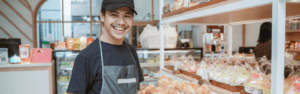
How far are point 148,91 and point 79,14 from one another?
19.9 feet

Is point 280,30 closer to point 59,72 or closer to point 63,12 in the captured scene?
point 59,72

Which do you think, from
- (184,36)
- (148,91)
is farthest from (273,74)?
(184,36)

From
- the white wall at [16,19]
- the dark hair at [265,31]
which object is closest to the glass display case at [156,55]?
the dark hair at [265,31]

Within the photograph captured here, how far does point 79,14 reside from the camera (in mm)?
6668

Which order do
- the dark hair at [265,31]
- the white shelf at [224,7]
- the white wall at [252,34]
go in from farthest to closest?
the white wall at [252,34] < the dark hair at [265,31] < the white shelf at [224,7]

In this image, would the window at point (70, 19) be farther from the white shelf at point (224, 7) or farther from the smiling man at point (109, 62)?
the white shelf at point (224, 7)

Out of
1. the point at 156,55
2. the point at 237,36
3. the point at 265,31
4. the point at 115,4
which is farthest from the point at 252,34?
the point at 115,4

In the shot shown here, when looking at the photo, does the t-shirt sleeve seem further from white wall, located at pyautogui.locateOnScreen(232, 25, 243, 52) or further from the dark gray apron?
white wall, located at pyautogui.locateOnScreen(232, 25, 243, 52)

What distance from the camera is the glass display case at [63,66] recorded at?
3850mm

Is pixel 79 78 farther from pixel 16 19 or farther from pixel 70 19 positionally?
pixel 16 19

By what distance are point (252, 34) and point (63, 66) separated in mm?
6403

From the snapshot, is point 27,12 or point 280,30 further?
point 27,12

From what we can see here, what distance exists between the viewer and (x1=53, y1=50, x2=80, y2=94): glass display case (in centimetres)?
385

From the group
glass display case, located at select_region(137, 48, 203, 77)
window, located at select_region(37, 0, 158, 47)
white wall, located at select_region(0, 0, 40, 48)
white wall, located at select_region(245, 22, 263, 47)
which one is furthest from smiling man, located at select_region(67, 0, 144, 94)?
white wall, located at select_region(245, 22, 263, 47)
